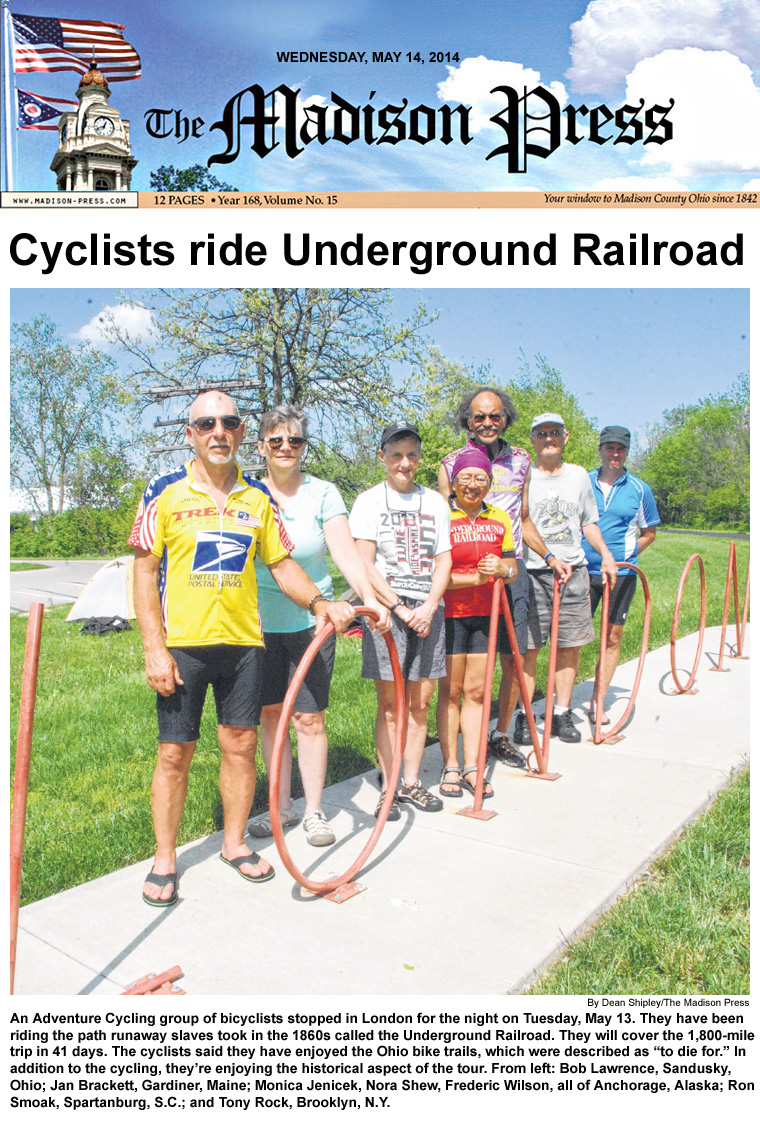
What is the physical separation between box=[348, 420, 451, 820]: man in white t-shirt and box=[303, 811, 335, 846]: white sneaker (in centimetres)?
36

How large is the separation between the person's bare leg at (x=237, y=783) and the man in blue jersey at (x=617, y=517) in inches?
111

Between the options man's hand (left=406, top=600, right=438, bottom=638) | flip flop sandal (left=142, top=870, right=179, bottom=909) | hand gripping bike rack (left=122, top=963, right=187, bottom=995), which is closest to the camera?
hand gripping bike rack (left=122, top=963, right=187, bottom=995)

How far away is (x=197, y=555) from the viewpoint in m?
3.04

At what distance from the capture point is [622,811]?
407cm

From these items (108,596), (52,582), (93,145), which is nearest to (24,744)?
(93,145)

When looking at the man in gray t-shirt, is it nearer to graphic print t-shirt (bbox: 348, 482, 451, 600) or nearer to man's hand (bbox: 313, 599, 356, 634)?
graphic print t-shirt (bbox: 348, 482, 451, 600)

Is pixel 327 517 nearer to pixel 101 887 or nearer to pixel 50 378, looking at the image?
pixel 101 887

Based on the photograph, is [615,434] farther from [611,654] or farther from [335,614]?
[335,614]

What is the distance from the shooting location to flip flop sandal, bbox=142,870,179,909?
3.10 metres

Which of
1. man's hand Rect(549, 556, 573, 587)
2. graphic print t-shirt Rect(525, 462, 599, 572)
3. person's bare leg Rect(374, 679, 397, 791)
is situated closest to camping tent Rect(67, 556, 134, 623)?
graphic print t-shirt Rect(525, 462, 599, 572)

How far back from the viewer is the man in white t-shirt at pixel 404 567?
153 inches

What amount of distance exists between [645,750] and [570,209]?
3.25 meters

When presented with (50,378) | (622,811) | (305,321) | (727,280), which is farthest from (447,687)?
(50,378)

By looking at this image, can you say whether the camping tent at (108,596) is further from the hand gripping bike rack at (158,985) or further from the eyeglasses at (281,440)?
the hand gripping bike rack at (158,985)
